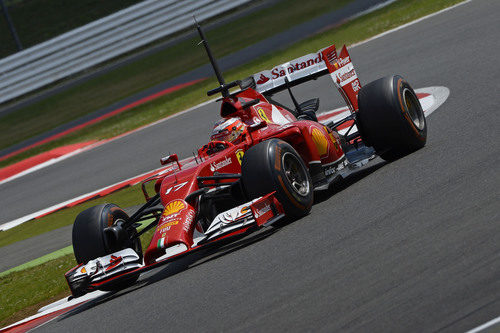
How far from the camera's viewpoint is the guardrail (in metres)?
24.9

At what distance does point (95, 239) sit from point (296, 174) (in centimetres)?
185

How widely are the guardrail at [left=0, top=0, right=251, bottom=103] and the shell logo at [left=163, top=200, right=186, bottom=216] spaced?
1821cm

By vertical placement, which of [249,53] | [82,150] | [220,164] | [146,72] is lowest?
[220,164]

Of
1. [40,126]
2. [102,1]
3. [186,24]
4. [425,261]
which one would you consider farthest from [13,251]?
[102,1]

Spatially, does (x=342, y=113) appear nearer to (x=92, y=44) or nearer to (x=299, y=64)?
(x=299, y=64)

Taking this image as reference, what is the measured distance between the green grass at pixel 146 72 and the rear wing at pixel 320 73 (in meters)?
12.7

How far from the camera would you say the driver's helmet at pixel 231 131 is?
8.34 m

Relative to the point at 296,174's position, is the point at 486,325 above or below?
below

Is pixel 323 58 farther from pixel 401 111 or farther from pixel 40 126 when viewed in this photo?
pixel 40 126

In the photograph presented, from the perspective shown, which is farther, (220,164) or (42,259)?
(42,259)

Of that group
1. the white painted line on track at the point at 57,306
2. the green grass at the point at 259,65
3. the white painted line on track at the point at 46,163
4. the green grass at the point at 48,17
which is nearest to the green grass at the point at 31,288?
the white painted line on track at the point at 57,306

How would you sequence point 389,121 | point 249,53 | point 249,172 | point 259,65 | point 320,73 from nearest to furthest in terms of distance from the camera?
point 249,172
point 389,121
point 320,73
point 259,65
point 249,53

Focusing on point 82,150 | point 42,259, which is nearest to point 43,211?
point 42,259

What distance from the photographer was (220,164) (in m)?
7.98
